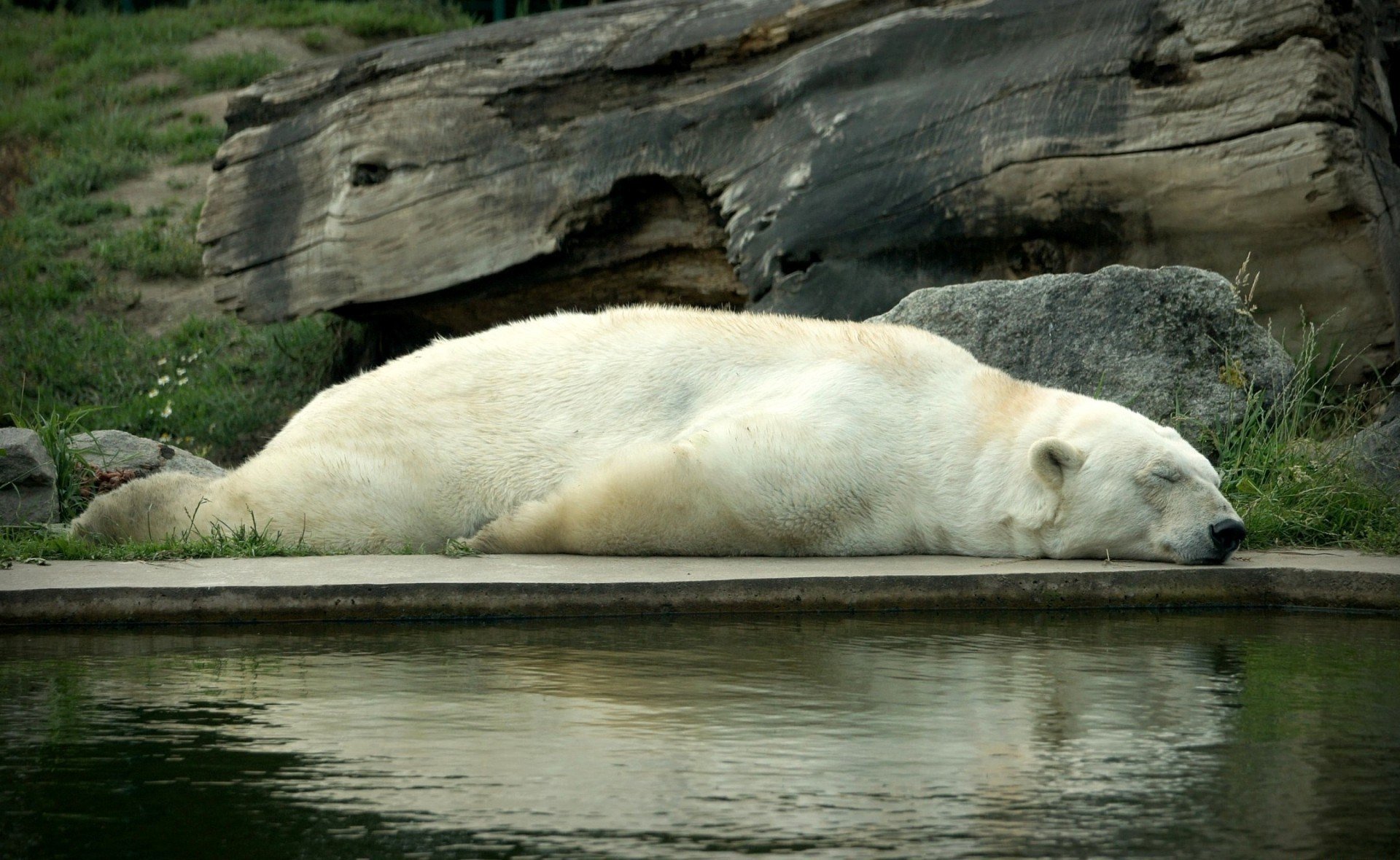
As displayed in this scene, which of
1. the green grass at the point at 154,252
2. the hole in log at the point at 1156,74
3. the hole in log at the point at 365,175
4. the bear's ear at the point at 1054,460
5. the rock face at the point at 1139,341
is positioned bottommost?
the bear's ear at the point at 1054,460

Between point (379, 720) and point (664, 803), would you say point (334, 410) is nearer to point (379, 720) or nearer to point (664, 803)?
point (379, 720)

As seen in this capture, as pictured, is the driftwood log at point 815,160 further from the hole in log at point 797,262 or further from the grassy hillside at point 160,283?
the grassy hillside at point 160,283

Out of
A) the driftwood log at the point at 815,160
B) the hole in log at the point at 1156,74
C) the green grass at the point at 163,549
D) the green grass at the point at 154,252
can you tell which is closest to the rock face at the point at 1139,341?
the driftwood log at the point at 815,160

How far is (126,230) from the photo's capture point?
12352mm

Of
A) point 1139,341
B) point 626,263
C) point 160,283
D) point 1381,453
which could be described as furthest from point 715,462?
point 160,283

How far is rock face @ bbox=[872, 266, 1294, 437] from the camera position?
238 inches

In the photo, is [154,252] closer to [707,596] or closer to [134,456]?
[134,456]

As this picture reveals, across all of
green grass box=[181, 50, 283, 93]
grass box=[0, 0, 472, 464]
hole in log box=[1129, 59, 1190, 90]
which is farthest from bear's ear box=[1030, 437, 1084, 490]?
green grass box=[181, 50, 283, 93]

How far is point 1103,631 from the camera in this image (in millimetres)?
4102

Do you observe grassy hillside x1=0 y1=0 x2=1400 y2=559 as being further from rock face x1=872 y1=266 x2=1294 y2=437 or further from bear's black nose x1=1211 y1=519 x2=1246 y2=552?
bear's black nose x1=1211 y1=519 x2=1246 y2=552

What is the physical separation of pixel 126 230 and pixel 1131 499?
32.6 feet

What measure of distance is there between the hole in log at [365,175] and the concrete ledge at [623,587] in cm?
422

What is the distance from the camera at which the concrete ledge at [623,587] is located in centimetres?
409

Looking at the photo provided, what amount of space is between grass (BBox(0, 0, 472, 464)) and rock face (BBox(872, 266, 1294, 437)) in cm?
425
